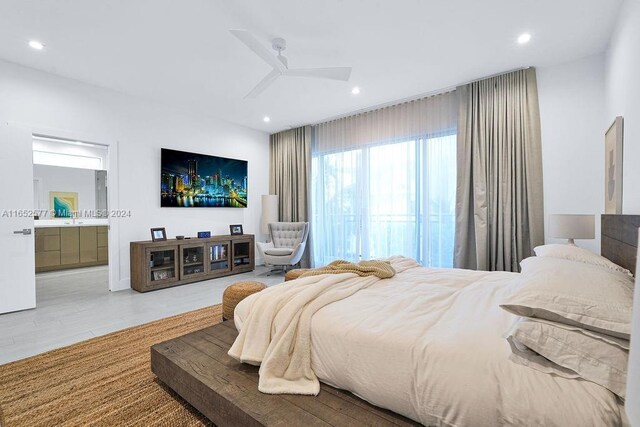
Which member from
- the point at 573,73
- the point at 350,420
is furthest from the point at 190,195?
the point at 573,73

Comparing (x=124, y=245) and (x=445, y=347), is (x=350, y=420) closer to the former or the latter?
(x=445, y=347)

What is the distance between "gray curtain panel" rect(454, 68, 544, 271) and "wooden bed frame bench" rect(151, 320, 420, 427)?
3.02 meters

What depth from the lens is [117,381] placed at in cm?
194

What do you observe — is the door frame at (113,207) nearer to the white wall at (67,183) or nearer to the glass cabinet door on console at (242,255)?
the glass cabinet door on console at (242,255)

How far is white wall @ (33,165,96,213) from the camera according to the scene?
5598 mm

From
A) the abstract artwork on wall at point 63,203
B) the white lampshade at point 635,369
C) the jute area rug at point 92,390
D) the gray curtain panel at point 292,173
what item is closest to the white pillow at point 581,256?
the white lampshade at point 635,369

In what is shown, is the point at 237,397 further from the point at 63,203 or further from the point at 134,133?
the point at 63,203

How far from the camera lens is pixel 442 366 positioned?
1110 mm

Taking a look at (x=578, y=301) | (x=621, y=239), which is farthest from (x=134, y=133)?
(x=621, y=239)

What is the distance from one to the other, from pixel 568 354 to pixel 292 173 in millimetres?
5245

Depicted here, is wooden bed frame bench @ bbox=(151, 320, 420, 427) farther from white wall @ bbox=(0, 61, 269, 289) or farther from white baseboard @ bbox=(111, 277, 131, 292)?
white wall @ bbox=(0, 61, 269, 289)

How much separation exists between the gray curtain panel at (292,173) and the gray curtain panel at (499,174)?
8.89 ft

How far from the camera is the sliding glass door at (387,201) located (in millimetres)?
4234

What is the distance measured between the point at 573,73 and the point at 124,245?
607 centimetres
